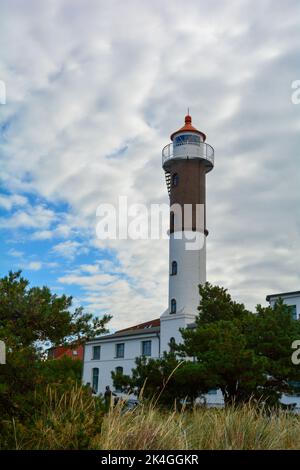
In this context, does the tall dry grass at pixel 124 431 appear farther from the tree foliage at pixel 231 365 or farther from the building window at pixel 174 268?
the building window at pixel 174 268

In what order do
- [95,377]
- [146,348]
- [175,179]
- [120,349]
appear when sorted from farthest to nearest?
1. [95,377]
2. [120,349]
3. [146,348]
4. [175,179]

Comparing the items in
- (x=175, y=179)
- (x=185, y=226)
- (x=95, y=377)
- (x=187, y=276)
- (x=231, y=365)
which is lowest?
(x=95, y=377)

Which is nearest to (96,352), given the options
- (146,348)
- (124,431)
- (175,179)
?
(146,348)

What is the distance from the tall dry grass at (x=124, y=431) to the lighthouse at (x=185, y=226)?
2840 cm

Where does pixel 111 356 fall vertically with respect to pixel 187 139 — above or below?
below

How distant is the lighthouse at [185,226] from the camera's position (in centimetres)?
3678

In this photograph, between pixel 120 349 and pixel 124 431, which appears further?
pixel 120 349

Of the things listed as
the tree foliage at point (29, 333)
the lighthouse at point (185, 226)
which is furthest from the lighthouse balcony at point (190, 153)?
the tree foliage at point (29, 333)

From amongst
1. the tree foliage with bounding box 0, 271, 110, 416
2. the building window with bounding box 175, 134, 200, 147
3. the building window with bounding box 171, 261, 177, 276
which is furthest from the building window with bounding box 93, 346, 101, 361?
the tree foliage with bounding box 0, 271, 110, 416

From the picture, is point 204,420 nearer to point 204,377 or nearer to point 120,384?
point 204,377

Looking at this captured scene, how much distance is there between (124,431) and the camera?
6.58m

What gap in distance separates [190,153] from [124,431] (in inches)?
1356

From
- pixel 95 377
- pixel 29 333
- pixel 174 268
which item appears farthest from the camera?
pixel 95 377

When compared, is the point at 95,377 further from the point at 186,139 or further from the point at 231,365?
the point at 231,365
